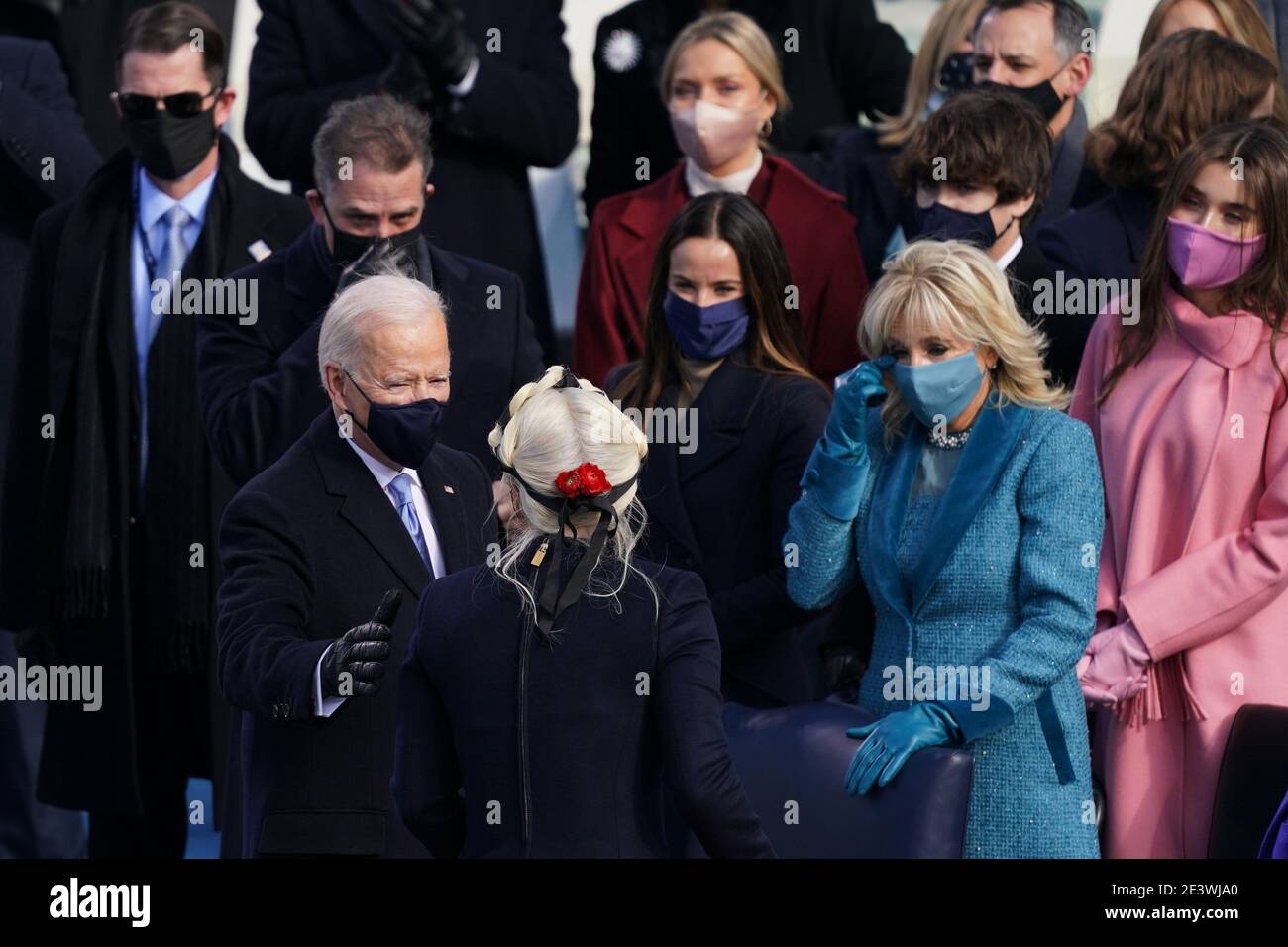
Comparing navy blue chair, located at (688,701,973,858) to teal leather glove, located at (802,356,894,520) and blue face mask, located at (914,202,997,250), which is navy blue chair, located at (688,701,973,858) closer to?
teal leather glove, located at (802,356,894,520)

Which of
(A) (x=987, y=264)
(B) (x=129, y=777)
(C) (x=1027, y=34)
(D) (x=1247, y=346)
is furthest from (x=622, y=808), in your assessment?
(C) (x=1027, y=34)

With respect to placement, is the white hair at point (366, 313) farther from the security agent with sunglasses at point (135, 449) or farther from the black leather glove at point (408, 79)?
the black leather glove at point (408, 79)

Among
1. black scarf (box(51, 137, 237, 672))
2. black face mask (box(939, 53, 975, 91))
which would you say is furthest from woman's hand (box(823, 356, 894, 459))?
black scarf (box(51, 137, 237, 672))

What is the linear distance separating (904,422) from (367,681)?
1.41m

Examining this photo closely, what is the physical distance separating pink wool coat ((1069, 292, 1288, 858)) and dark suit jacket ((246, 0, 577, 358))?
2048mm

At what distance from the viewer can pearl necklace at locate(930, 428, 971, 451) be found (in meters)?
4.57

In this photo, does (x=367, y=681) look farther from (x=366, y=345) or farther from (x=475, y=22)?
(x=475, y=22)

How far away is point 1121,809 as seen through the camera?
4.83 meters

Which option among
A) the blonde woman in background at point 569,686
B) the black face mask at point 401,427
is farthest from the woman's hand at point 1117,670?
the black face mask at point 401,427

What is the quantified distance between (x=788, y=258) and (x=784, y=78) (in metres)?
1.18

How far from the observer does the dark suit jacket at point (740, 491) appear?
500cm

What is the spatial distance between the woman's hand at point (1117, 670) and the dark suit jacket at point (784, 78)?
211 cm

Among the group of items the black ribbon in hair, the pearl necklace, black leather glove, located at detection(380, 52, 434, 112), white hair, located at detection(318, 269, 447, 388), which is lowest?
the black ribbon in hair

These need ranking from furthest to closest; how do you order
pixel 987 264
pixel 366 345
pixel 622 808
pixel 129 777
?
pixel 129 777, pixel 987 264, pixel 366 345, pixel 622 808
